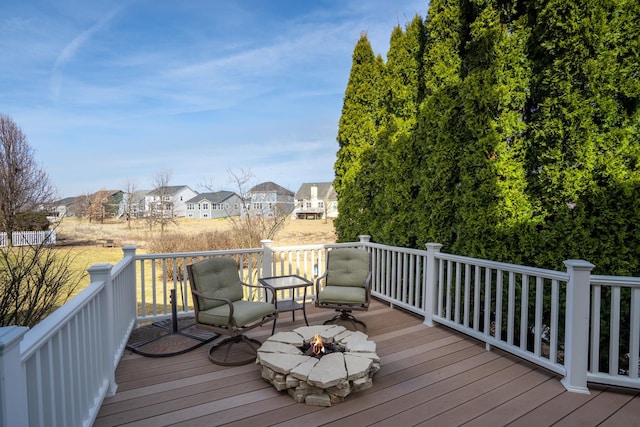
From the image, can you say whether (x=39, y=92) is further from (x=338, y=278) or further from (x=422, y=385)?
(x=422, y=385)

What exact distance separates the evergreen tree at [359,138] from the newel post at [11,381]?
5269mm

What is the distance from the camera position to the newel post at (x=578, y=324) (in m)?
2.65

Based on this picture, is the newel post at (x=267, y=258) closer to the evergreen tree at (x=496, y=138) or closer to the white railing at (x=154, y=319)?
the white railing at (x=154, y=319)

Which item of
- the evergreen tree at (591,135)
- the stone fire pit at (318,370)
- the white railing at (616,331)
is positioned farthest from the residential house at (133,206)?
the white railing at (616,331)

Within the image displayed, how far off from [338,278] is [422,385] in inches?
77.0

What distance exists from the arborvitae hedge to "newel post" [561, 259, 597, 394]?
759 millimetres

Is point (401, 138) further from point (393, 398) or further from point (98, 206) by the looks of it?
point (98, 206)

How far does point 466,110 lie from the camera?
4.11 meters

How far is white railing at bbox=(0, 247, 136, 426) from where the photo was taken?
1142mm

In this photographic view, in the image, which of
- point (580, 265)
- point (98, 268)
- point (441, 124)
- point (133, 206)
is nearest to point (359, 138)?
point (441, 124)

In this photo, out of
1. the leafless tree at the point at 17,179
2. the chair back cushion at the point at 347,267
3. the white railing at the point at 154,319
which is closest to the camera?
the white railing at the point at 154,319

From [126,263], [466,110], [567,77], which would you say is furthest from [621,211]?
[126,263]

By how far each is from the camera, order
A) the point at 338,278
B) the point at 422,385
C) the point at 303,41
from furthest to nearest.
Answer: the point at 303,41 → the point at 338,278 → the point at 422,385

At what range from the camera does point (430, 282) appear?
13.8ft
